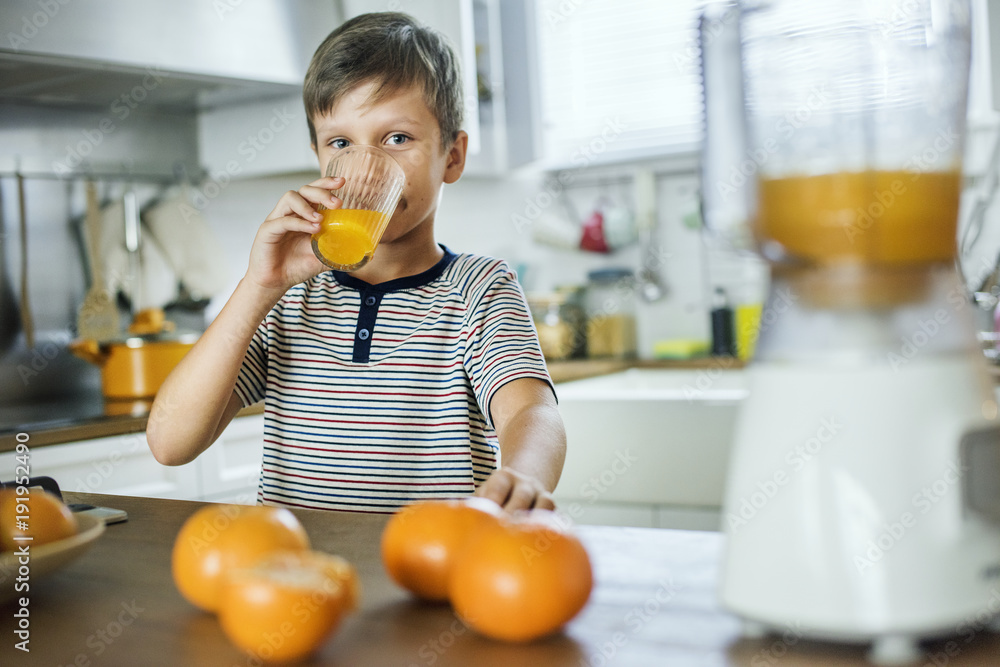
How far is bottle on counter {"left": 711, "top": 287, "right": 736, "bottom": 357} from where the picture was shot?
9.09ft

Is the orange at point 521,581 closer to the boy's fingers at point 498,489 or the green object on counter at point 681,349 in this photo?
the boy's fingers at point 498,489

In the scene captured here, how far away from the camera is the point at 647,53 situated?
294 cm

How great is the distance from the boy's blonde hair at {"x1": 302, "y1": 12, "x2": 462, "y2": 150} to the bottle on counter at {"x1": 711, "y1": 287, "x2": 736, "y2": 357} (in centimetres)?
171

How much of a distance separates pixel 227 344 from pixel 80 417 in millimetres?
981

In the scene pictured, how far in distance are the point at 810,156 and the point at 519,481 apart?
294 millimetres

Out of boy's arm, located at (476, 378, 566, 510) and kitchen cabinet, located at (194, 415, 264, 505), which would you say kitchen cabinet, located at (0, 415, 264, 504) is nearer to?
kitchen cabinet, located at (194, 415, 264, 505)

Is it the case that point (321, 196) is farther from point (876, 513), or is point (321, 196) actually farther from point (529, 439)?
point (876, 513)

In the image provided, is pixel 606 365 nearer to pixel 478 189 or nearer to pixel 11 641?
pixel 478 189

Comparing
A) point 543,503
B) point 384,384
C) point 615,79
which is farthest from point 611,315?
point 543,503

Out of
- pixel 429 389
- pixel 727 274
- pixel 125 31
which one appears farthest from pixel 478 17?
pixel 429 389

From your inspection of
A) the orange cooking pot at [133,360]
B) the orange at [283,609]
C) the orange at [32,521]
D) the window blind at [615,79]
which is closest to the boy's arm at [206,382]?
the orange at [32,521]

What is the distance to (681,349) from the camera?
9.16 ft

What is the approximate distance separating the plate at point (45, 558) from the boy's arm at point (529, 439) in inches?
10.4

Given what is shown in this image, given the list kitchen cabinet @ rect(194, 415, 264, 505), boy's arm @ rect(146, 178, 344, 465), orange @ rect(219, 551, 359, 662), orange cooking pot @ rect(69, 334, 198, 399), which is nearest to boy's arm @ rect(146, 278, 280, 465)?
boy's arm @ rect(146, 178, 344, 465)
